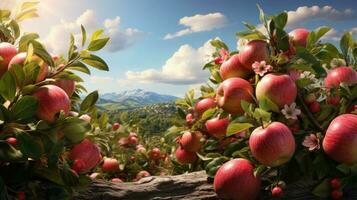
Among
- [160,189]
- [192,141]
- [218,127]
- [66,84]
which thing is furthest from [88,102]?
[192,141]

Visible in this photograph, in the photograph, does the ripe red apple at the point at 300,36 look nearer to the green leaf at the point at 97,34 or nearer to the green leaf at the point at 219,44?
the green leaf at the point at 219,44

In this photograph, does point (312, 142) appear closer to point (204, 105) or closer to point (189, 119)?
point (204, 105)

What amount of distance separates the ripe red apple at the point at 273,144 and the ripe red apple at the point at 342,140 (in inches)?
Answer: 7.9

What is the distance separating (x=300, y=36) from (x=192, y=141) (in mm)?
1055

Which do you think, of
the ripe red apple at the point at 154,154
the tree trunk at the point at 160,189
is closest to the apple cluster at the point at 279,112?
the tree trunk at the point at 160,189

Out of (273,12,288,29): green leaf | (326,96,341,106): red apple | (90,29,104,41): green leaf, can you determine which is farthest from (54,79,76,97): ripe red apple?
(326,96,341,106): red apple

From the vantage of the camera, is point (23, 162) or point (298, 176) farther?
point (298, 176)

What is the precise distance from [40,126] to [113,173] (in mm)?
2308

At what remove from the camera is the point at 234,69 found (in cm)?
274

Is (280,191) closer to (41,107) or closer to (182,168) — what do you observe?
(41,107)

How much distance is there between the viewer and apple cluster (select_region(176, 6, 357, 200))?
2.27m

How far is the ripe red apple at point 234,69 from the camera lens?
8.93 ft

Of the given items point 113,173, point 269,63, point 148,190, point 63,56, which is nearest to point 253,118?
point 269,63

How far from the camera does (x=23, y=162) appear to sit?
76.2 inches
